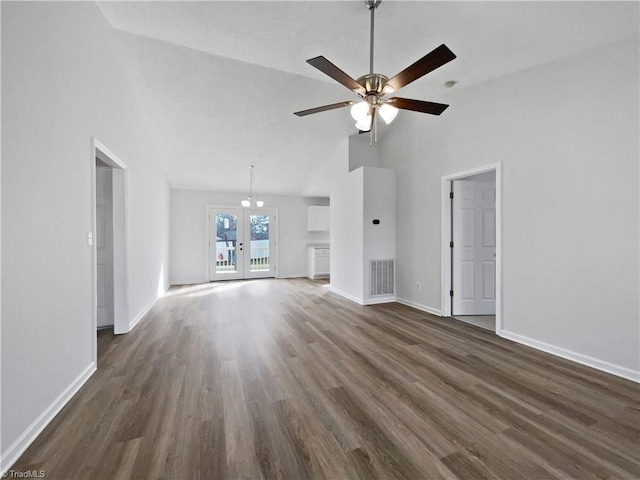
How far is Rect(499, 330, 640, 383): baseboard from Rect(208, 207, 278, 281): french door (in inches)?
247

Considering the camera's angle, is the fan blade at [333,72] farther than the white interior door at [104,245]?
No

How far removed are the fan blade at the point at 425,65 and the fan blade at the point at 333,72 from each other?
0.83 feet

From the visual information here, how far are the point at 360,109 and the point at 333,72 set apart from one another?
0.38 meters

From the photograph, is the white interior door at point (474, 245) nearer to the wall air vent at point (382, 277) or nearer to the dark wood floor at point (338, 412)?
Answer: the dark wood floor at point (338, 412)

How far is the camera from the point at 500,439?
5.38 feet

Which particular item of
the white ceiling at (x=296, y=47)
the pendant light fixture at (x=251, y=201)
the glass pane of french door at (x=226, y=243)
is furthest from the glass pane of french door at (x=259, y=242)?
the white ceiling at (x=296, y=47)

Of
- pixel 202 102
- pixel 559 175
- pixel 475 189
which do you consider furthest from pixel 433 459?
pixel 202 102

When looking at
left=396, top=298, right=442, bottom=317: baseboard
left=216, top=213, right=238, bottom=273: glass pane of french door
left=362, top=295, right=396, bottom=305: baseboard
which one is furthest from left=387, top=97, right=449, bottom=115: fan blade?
left=216, top=213, right=238, bottom=273: glass pane of french door

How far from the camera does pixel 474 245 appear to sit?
13.9ft

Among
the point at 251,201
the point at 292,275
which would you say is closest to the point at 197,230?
the point at 251,201

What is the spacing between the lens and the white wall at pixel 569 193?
2.42 meters

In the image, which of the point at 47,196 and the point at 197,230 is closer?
the point at 47,196

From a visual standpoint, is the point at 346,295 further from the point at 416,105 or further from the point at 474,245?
the point at 416,105

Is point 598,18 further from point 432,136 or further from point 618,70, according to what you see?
point 432,136
